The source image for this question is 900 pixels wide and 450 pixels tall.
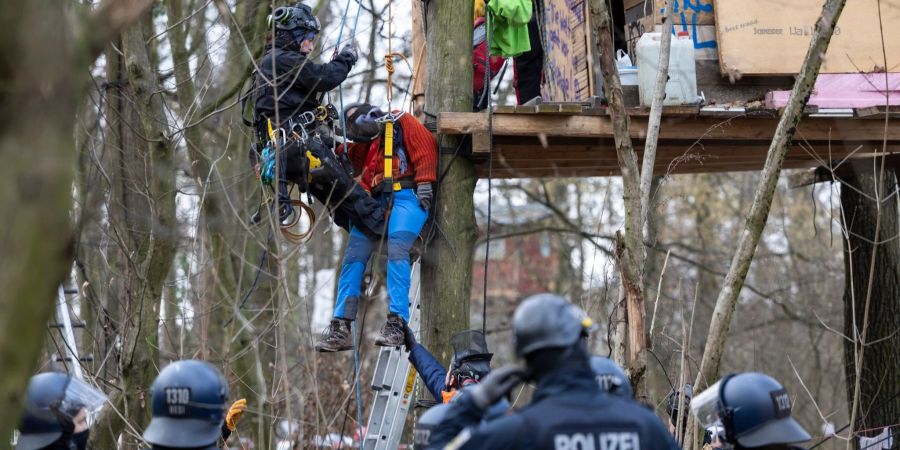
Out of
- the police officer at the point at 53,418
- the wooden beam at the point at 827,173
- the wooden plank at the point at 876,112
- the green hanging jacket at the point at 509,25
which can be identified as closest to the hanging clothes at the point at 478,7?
the green hanging jacket at the point at 509,25

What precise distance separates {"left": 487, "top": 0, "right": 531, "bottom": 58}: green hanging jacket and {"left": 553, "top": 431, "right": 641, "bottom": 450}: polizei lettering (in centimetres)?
524

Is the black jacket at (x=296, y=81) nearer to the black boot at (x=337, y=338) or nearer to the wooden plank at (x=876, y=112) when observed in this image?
the black boot at (x=337, y=338)

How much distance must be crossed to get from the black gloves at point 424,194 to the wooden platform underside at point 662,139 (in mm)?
416

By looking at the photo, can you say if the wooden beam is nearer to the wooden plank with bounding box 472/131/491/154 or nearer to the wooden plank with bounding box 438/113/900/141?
the wooden plank with bounding box 438/113/900/141

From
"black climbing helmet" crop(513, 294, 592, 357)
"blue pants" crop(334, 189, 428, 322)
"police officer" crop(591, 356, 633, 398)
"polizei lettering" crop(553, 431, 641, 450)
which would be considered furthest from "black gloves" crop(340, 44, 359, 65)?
"polizei lettering" crop(553, 431, 641, 450)

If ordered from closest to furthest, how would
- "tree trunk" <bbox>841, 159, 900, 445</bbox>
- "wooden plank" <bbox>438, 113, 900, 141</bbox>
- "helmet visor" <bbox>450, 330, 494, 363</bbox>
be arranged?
"helmet visor" <bbox>450, 330, 494, 363</bbox> → "wooden plank" <bbox>438, 113, 900, 141</bbox> → "tree trunk" <bbox>841, 159, 900, 445</bbox>

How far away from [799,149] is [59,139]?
7736mm

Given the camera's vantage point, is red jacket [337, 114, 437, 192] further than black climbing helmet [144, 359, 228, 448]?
Yes

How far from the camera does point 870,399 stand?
423 inches

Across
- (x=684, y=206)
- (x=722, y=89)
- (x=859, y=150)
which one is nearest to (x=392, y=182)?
(x=722, y=89)

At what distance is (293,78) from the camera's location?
7.30m

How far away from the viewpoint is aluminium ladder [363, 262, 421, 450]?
24.0ft

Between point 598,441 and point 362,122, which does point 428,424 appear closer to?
point 598,441

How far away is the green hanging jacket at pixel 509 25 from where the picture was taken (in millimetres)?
8234
